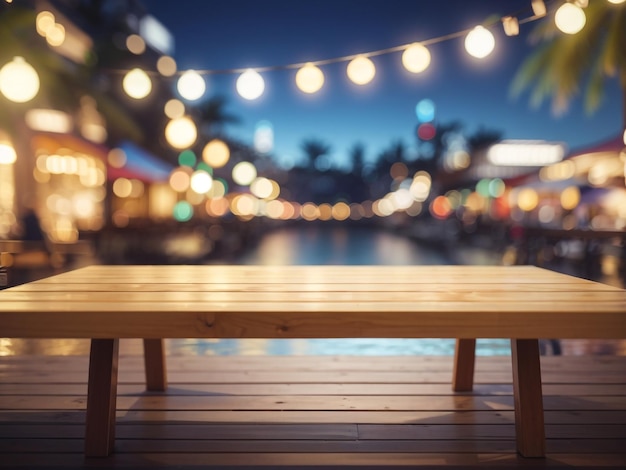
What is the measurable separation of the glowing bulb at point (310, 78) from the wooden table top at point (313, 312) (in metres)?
3.53

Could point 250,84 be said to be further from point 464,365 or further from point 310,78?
point 464,365

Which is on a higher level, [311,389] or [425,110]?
[425,110]

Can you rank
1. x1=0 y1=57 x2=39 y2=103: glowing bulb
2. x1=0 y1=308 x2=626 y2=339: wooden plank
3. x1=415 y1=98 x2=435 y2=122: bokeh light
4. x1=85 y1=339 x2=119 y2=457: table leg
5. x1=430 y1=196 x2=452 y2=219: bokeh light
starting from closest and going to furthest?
x1=0 y1=308 x2=626 y2=339: wooden plank < x1=85 y1=339 x2=119 y2=457: table leg < x1=0 y1=57 x2=39 y2=103: glowing bulb < x1=415 y1=98 x2=435 y2=122: bokeh light < x1=430 y1=196 x2=452 y2=219: bokeh light

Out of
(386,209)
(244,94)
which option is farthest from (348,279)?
(386,209)

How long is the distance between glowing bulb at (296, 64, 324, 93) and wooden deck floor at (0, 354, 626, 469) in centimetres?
280

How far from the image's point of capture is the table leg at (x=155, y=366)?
3.03 metres

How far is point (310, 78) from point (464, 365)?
3.31 meters

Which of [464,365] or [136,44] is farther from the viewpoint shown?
[136,44]

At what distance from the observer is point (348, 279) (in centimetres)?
259

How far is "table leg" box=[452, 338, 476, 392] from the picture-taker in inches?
118

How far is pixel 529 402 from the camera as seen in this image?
2219mm

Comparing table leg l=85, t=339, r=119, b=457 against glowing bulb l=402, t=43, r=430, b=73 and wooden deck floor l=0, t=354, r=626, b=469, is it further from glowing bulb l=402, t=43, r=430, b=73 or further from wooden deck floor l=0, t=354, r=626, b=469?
glowing bulb l=402, t=43, r=430, b=73

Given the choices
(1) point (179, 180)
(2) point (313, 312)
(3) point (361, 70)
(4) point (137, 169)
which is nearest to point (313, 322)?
(2) point (313, 312)

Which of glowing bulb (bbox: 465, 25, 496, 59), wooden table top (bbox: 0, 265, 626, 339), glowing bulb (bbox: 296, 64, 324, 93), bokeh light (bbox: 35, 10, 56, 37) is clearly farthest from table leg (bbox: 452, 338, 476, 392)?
bokeh light (bbox: 35, 10, 56, 37)
